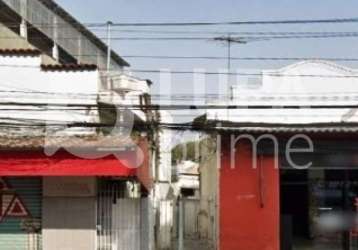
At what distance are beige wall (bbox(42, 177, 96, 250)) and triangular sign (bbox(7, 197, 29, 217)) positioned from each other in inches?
22.4

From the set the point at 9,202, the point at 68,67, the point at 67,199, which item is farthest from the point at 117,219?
the point at 68,67

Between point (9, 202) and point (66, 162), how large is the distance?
2.06 m

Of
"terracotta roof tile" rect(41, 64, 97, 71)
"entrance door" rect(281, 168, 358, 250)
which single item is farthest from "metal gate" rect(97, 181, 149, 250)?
"entrance door" rect(281, 168, 358, 250)

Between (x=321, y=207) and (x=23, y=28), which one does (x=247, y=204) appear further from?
(x=23, y=28)

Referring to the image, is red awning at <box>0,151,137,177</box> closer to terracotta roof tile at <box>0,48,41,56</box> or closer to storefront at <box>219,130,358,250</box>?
terracotta roof tile at <box>0,48,41,56</box>

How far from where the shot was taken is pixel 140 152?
13.5m

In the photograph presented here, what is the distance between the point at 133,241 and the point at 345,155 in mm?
6198

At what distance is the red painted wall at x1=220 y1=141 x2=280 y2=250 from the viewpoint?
16.6m

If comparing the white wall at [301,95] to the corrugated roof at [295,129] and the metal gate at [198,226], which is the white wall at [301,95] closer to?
the corrugated roof at [295,129]

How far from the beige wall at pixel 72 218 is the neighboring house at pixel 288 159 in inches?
158

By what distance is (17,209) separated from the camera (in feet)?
46.9

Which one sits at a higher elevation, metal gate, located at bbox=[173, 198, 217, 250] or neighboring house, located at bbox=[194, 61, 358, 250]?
neighboring house, located at bbox=[194, 61, 358, 250]

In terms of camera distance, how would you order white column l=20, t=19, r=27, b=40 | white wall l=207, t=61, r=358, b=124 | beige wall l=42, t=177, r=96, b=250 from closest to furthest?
beige wall l=42, t=177, r=96, b=250 → white wall l=207, t=61, r=358, b=124 → white column l=20, t=19, r=27, b=40

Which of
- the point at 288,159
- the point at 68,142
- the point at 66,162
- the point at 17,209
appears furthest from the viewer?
the point at 288,159
